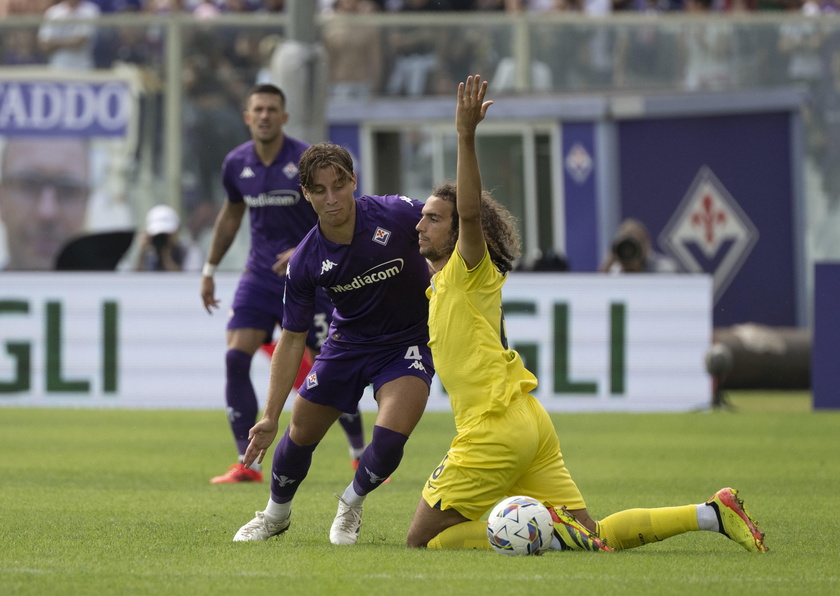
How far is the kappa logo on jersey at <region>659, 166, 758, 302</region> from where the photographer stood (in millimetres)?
19453

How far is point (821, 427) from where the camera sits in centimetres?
1343

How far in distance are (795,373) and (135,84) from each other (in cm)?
938

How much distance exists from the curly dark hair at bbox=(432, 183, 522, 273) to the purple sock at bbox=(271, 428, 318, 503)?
1252 millimetres

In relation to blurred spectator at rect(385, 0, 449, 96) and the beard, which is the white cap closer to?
blurred spectator at rect(385, 0, 449, 96)

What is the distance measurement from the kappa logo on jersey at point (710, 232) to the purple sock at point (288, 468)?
13111 millimetres

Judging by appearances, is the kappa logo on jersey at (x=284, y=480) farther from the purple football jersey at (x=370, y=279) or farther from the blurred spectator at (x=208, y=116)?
the blurred spectator at (x=208, y=116)

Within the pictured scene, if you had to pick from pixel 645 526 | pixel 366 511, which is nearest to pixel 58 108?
pixel 366 511

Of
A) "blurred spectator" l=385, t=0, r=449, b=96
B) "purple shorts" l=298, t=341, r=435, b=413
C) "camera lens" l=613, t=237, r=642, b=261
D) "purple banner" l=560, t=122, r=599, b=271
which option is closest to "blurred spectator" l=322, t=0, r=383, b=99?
"blurred spectator" l=385, t=0, r=449, b=96

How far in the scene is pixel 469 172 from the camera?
6020mm

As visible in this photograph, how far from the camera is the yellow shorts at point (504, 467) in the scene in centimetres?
650

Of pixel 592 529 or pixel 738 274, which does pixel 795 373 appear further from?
pixel 592 529

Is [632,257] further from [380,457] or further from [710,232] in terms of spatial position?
[380,457]

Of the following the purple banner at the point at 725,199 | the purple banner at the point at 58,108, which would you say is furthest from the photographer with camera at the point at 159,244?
the purple banner at the point at 725,199

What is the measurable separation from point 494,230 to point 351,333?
0.96m
